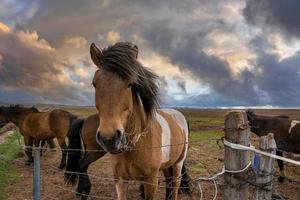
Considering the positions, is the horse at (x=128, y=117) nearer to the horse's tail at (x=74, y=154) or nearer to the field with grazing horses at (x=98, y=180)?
the field with grazing horses at (x=98, y=180)

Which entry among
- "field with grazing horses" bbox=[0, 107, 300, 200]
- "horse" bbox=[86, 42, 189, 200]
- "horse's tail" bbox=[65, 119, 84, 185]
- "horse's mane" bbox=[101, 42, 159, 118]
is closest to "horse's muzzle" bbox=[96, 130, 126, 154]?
"horse" bbox=[86, 42, 189, 200]

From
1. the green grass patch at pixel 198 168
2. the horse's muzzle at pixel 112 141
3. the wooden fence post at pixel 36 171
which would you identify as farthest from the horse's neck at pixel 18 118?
the horse's muzzle at pixel 112 141

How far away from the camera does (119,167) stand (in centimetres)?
416

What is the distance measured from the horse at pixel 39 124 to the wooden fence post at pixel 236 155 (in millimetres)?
7805

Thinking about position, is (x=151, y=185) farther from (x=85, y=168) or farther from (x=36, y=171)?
(x=85, y=168)

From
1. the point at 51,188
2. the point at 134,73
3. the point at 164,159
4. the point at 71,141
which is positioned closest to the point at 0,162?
the point at 51,188

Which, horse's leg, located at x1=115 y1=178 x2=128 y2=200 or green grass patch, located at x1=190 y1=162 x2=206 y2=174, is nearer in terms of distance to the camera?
horse's leg, located at x1=115 y1=178 x2=128 y2=200

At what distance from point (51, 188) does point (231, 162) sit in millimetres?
5774

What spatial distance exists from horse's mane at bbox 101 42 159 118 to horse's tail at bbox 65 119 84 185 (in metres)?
3.84

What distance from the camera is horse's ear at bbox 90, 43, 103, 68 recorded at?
3779 mm

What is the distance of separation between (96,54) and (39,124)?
9369 mm

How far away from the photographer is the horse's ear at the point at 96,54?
3779 millimetres

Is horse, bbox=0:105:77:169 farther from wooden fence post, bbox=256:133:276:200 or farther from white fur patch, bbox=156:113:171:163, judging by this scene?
wooden fence post, bbox=256:133:276:200

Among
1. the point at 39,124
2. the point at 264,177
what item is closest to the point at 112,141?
the point at 264,177
